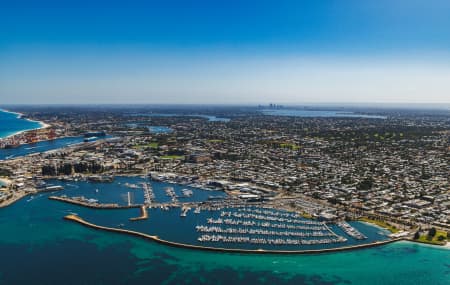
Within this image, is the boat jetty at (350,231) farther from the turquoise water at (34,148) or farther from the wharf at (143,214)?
the turquoise water at (34,148)

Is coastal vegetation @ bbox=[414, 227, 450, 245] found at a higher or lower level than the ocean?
higher

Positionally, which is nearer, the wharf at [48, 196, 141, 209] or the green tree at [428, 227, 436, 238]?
the green tree at [428, 227, 436, 238]

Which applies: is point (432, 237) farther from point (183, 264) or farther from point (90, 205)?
point (90, 205)

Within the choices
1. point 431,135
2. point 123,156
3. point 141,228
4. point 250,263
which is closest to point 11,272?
point 141,228

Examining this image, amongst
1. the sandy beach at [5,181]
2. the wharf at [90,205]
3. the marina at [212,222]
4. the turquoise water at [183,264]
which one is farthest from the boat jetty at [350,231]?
the sandy beach at [5,181]

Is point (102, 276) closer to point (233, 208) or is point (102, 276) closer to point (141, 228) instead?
point (141, 228)

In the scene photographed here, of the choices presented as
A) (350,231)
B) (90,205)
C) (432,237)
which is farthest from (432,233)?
(90,205)

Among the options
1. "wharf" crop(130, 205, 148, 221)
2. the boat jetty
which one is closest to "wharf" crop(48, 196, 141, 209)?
"wharf" crop(130, 205, 148, 221)

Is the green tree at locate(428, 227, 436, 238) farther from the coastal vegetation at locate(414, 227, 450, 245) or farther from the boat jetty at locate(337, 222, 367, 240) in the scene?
the boat jetty at locate(337, 222, 367, 240)
